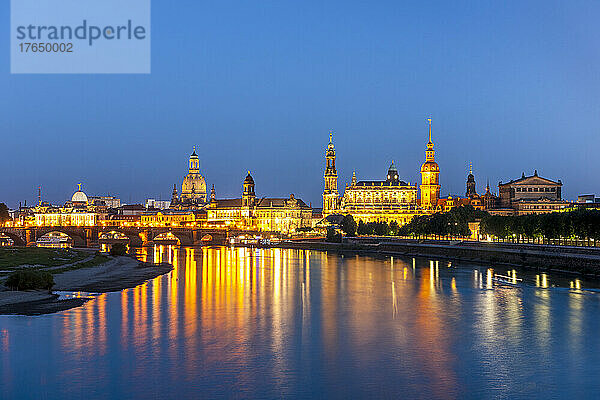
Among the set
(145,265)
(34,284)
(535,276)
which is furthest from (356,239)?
(34,284)

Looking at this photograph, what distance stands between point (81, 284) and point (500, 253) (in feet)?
163

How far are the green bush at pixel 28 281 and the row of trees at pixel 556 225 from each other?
59.5m

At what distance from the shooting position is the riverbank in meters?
62.7

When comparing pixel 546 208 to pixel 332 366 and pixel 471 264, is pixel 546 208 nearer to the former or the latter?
pixel 471 264

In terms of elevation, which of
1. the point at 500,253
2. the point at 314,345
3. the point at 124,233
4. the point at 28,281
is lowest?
the point at 314,345

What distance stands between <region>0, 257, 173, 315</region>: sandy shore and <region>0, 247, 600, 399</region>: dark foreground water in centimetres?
217

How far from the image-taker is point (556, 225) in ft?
279

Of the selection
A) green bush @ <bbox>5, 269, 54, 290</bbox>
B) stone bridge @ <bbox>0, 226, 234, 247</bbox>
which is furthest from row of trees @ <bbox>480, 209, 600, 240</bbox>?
stone bridge @ <bbox>0, 226, 234, 247</bbox>

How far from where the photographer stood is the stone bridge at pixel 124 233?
142375mm

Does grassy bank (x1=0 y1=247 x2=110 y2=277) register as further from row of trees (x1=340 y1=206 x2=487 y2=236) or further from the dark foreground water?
row of trees (x1=340 y1=206 x2=487 y2=236)

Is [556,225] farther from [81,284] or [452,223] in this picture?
[81,284]

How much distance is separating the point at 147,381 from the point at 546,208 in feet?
520

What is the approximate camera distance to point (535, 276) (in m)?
62.8

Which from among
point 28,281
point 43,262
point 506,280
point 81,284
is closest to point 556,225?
point 506,280
